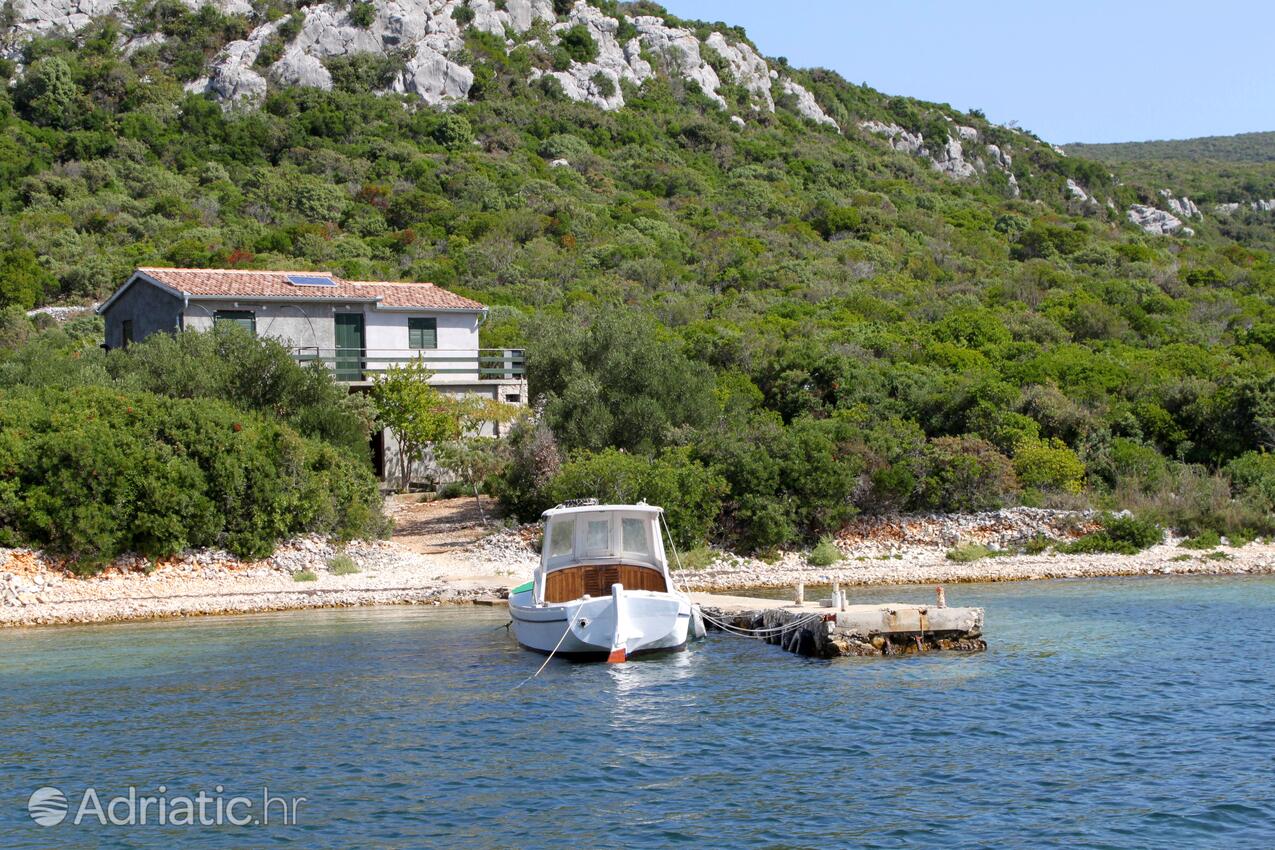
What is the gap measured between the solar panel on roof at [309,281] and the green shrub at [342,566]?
42.6 feet

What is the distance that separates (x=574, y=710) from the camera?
17625 millimetres

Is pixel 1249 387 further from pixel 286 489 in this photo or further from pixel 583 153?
pixel 583 153

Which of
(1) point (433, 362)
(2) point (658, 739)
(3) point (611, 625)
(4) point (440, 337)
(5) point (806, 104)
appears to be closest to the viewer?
(2) point (658, 739)

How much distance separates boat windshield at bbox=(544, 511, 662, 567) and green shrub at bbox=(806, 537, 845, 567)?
907 centimetres

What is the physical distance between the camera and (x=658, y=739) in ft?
52.4

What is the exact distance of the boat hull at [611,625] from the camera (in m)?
21.0

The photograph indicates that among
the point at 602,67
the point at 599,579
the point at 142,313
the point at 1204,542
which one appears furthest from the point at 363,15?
the point at 599,579

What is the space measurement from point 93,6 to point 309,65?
20.4m

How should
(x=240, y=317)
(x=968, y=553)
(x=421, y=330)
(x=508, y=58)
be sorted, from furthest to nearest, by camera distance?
(x=508, y=58)
(x=421, y=330)
(x=240, y=317)
(x=968, y=553)

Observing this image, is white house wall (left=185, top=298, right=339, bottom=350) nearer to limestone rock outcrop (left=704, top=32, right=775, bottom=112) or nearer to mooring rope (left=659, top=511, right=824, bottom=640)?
mooring rope (left=659, top=511, right=824, bottom=640)

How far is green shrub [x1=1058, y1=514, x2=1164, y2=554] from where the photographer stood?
32656 mm

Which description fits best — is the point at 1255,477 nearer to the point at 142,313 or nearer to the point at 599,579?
the point at 599,579

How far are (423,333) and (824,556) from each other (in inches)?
650

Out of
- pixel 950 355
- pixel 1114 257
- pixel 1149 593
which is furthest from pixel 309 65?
pixel 1149 593
